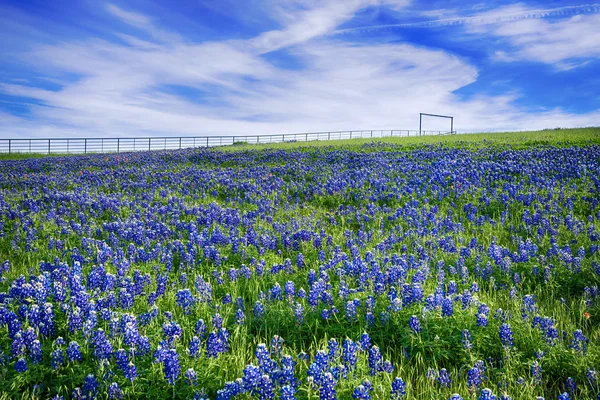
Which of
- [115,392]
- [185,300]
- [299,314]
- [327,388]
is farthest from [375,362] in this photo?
[185,300]

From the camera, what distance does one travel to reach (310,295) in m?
4.66

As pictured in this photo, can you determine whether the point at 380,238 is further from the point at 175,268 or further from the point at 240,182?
the point at 240,182

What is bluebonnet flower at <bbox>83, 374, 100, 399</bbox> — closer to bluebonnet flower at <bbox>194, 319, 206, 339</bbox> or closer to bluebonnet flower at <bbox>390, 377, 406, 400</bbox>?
bluebonnet flower at <bbox>194, 319, 206, 339</bbox>

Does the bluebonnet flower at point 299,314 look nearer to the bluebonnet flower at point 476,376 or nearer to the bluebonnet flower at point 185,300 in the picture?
the bluebonnet flower at point 185,300

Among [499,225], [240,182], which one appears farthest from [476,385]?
[240,182]

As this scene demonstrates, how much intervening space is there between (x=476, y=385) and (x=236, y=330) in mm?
2152

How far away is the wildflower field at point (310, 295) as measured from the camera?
349cm

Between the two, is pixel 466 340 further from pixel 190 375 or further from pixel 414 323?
pixel 190 375

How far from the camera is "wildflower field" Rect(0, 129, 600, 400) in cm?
349

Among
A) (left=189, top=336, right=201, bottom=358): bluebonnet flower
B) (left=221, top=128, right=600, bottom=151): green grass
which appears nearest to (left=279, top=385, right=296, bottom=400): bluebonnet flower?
(left=189, top=336, right=201, bottom=358): bluebonnet flower

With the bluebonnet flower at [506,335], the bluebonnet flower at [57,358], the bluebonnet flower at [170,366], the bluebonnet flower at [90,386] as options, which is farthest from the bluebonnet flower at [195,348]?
the bluebonnet flower at [506,335]

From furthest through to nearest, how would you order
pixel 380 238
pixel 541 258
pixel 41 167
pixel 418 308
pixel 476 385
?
pixel 41 167 < pixel 380 238 < pixel 541 258 < pixel 418 308 < pixel 476 385

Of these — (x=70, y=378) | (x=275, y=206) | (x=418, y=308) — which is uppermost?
(x=275, y=206)

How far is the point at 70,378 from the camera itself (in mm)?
3527
